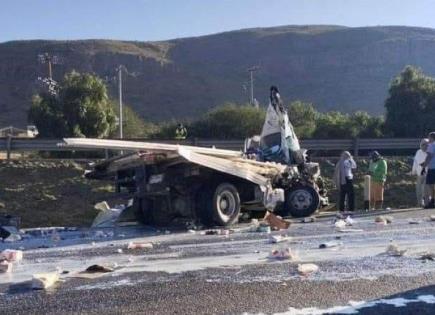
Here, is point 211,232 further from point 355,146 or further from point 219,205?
point 355,146

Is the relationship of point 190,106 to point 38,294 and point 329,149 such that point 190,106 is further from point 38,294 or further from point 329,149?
point 38,294

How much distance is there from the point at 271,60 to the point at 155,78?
22.8m

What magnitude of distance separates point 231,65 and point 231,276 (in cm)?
10913

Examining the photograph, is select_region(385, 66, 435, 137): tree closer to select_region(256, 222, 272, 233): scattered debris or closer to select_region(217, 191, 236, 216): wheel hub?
select_region(217, 191, 236, 216): wheel hub

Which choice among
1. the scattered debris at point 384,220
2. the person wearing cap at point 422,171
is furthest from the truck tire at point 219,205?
the person wearing cap at point 422,171

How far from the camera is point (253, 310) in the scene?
6520mm

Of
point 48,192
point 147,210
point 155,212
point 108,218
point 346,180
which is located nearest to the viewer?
point 155,212

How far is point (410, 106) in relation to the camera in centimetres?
3853

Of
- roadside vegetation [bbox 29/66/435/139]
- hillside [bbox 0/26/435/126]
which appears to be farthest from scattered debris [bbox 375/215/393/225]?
hillside [bbox 0/26/435/126]

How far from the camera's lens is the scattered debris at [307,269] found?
809 centimetres

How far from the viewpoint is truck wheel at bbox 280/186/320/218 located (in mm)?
15656

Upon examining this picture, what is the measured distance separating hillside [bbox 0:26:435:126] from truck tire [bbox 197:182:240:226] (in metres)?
73.0

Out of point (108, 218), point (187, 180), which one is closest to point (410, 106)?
point (108, 218)

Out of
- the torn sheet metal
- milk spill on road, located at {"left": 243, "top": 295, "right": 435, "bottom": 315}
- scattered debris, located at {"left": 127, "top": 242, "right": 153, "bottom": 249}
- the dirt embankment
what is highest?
the torn sheet metal
